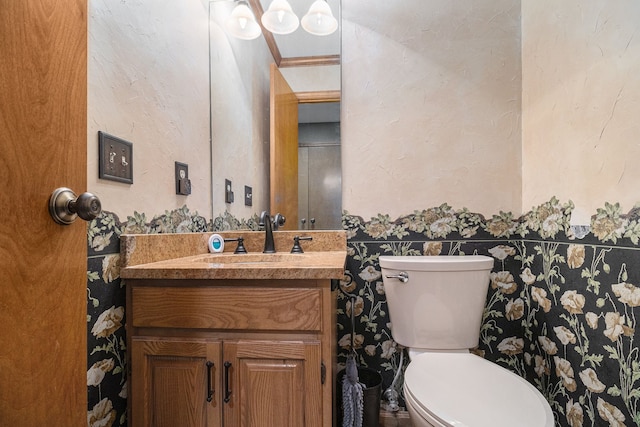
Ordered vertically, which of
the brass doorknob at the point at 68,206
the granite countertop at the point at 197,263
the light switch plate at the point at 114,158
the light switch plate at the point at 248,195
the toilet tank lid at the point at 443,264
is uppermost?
the light switch plate at the point at 114,158

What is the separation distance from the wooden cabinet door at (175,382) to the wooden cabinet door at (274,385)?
5cm

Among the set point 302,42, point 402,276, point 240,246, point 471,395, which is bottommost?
point 471,395

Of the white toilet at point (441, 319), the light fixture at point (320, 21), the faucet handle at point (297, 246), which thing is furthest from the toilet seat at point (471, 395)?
the light fixture at point (320, 21)

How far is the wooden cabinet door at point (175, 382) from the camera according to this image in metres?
0.91

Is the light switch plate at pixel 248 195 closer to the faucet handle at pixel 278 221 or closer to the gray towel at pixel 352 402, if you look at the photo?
the faucet handle at pixel 278 221

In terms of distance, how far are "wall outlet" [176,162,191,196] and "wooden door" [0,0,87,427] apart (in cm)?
72

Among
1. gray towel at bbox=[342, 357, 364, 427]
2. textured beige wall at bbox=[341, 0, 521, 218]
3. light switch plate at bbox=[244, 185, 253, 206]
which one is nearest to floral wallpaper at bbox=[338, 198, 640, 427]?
textured beige wall at bbox=[341, 0, 521, 218]

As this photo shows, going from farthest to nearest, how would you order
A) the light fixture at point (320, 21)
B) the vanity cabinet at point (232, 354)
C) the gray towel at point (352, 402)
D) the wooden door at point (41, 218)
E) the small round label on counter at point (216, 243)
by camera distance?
1. the light fixture at point (320, 21)
2. the small round label on counter at point (216, 243)
3. the gray towel at point (352, 402)
4. the vanity cabinet at point (232, 354)
5. the wooden door at point (41, 218)

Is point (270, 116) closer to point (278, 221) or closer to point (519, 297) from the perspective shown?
point (278, 221)

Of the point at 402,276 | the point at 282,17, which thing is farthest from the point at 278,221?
the point at 282,17

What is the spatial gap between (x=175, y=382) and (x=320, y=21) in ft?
5.22

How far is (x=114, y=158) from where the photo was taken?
35.9 inches

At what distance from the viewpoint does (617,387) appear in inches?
37.0

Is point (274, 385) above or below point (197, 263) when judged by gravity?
below
